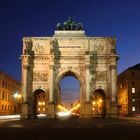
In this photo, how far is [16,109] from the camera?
107 meters

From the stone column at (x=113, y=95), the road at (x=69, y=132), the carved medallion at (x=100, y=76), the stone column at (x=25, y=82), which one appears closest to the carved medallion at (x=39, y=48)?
the stone column at (x=25, y=82)

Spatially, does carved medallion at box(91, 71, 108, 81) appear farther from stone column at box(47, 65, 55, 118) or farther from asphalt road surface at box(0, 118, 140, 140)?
asphalt road surface at box(0, 118, 140, 140)

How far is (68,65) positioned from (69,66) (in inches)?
9.5

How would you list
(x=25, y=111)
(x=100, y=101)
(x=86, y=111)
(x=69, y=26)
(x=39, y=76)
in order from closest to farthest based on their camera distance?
(x=86, y=111) → (x=25, y=111) → (x=39, y=76) → (x=69, y=26) → (x=100, y=101)

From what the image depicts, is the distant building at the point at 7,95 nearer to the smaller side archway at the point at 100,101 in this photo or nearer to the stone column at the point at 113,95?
the smaller side archway at the point at 100,101

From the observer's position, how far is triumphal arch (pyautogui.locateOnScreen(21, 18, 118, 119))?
56.6 m

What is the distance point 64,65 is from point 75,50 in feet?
9.60

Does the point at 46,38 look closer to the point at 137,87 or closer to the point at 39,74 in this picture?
the point at 39,74

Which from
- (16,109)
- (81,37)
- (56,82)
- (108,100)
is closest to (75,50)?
(81,37)

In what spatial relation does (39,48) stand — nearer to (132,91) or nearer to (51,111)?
(51,111)

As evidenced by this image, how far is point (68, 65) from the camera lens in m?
57.7

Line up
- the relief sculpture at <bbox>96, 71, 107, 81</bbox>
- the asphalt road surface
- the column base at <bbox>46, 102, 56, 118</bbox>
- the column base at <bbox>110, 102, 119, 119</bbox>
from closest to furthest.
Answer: the asphalt road surface, the column base at <bbox>46, 102, 56, 118</bbox>, the column base at <bbox>110, 102, 119, 119</bbox>, the relief sculpture at <bbox>96, 71, 107, 81</bbox>

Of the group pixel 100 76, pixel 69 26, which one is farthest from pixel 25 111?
pixel 69 26

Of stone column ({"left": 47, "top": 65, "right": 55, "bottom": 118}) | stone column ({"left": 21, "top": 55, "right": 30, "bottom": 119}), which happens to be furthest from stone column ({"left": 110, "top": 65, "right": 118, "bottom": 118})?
stone column ({"left": 21, "top": 55, "right": 30, "bottom": 119})
